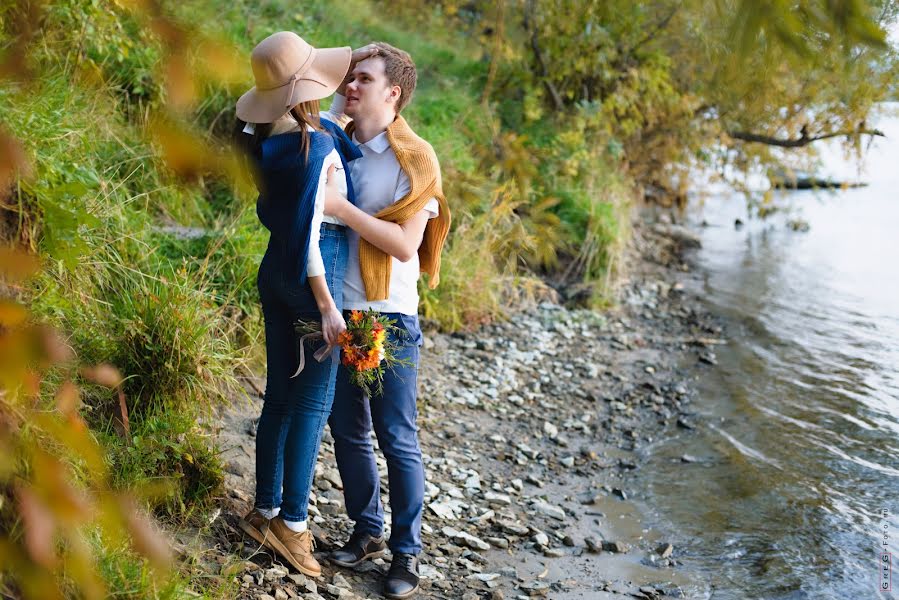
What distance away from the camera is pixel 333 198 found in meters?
3.00

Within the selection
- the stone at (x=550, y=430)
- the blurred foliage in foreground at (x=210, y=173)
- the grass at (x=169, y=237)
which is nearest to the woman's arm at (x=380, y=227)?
the blurred foliage in foreground at (x=210, y=173)

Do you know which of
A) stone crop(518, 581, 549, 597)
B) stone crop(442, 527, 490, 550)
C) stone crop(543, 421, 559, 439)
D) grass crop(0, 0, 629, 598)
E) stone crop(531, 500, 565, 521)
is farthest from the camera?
stone crop(543, 421, 559, 439)

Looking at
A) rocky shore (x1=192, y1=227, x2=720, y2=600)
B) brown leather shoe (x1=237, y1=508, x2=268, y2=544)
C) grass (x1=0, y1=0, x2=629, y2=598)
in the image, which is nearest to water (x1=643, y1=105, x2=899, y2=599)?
rocky shore (x1=192, y1=227, x2=720, y2=600)

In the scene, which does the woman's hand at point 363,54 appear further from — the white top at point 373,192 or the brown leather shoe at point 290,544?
the brown leather shoe at point 290,544

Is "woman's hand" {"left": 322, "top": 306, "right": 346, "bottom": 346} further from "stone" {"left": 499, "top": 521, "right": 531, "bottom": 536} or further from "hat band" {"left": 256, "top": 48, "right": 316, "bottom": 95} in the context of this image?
"stone" {"left": 499, "top": 521, "right": 531, "bottom": 536}

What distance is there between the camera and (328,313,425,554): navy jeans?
3.36 metres

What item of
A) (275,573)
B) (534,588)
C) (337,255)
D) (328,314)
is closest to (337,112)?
(337,255)

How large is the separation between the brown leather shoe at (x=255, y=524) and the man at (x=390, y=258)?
36 centimetres

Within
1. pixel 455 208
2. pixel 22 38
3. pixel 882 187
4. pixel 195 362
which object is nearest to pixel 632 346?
pixel 455 208

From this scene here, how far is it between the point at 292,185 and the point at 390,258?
0.49 m

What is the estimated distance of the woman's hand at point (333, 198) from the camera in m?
2.99

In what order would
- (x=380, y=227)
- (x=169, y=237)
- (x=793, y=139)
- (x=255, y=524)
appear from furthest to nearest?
(x=793, y=139), (x=169, y=237), (x=255, y=524), (x=380, y=227)

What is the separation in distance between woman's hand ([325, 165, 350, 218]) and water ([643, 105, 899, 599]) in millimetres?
2630

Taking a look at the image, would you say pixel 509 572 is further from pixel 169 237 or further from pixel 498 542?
pixel 169 237
